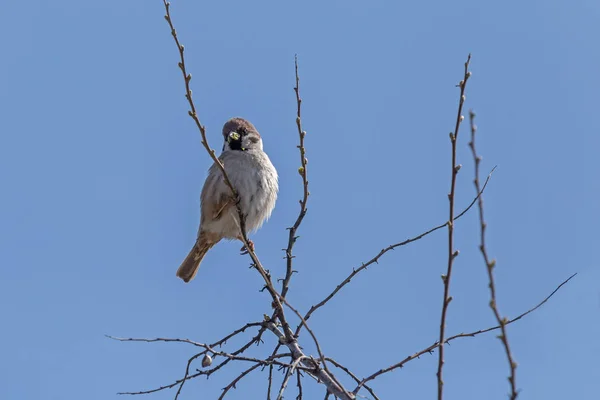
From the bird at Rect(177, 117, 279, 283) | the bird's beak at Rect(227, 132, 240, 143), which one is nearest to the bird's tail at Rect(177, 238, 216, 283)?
the bird at Rect(177, 117, 279, 283)

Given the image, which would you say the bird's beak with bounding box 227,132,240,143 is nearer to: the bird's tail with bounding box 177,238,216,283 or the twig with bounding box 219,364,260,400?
the bird's tail with bounding box 177,238,216,283

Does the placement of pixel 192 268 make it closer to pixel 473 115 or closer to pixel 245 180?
pixel 245 180

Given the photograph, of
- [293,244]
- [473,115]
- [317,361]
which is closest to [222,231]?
[293,244]

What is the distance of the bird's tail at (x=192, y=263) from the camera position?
734 centimetres

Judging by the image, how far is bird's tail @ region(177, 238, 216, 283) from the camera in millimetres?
7344

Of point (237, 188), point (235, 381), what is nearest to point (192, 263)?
point (237, 188)

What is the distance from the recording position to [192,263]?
7.46m

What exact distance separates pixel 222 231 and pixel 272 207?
1.63 feet

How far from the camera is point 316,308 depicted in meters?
3.89

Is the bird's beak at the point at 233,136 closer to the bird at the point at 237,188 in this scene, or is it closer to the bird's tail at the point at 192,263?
the bird at the point at 237,188

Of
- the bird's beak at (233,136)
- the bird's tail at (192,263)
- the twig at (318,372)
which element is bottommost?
the twig at (318,372)

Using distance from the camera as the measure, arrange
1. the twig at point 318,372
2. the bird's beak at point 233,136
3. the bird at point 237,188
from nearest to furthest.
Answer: the twig at point 318,372
the bird at point 237,188
the bird's beak at point 233,136

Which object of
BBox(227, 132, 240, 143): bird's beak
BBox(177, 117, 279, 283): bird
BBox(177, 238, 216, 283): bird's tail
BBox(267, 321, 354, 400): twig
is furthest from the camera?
BBox(177, 238, 216, 283): bird's tail

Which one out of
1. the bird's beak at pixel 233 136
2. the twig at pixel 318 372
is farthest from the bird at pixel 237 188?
the twig at pixel 318 372
